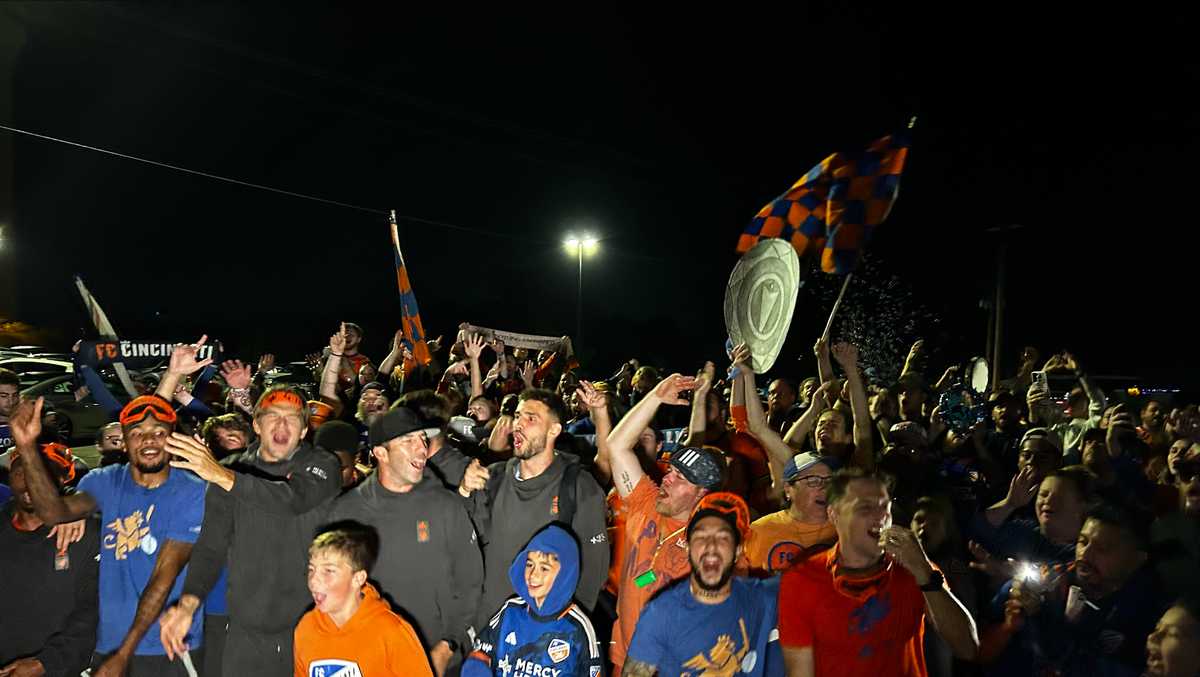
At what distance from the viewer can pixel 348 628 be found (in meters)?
3.16

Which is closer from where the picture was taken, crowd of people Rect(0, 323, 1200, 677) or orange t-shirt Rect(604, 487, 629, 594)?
crowd of people Rect(0, 323, 1200, 677)

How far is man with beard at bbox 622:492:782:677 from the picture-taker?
305cm

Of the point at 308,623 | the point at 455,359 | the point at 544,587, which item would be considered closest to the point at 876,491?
the point at 544,587

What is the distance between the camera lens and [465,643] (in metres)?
3.86

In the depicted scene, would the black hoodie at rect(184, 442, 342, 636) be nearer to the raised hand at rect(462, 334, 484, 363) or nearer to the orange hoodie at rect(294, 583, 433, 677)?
the orange hoodie at rect(294, 583, 433, 677)

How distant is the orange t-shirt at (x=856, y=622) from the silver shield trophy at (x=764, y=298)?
9.05 feet

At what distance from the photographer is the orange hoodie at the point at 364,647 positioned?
10.2 feet

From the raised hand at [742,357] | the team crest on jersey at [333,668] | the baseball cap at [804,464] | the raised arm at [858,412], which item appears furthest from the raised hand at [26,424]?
the raised arm at [858,412]

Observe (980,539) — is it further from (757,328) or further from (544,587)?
(544,587)

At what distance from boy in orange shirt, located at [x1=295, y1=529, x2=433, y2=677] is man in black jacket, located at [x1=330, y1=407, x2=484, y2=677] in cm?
57

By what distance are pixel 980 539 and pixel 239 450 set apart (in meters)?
5.05

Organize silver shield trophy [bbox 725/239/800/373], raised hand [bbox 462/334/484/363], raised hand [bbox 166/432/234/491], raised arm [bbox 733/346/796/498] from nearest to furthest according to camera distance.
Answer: raised hand [bbox 166/432/234/491]
raised arm [bbox 733/346/796/498]
silver shield trophy [bbox 725/239/800/373]
raised hand [bbox 462/334/484/363]

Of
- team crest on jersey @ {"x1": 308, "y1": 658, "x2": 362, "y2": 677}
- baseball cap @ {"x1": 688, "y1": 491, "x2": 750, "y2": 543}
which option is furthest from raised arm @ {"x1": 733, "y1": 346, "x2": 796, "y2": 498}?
team crest on jersey @ {"x1": 308, "y1": 658, "x2": 362, "y2": 677}

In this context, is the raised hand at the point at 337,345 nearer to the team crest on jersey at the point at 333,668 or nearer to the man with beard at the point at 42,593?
the man with beard at the point at 42,593
